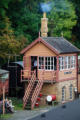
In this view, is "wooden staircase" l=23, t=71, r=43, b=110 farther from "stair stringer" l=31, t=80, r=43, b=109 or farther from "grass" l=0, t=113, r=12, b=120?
"grass" l=0, t=113, r=12, b=120

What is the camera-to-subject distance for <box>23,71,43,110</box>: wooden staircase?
982 inches

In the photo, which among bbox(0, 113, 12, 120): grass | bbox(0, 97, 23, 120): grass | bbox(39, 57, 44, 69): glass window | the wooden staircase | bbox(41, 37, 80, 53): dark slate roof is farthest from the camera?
bbox(41, 37, 80, 53): dark slate roof

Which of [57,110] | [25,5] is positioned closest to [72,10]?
[25,5]

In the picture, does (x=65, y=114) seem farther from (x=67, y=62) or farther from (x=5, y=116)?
(x=67, y=62)

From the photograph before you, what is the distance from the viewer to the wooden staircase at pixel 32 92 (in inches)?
982

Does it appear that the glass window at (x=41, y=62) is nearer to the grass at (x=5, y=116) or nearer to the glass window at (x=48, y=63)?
the glass window at (x=48, y=63)

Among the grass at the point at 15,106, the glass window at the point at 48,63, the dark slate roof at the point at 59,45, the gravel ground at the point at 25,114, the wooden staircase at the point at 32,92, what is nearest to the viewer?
the gravel ground at the point at 25,114

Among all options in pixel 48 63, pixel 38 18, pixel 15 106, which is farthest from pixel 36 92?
pixel 38 18

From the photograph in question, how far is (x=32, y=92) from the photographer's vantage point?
26047 mm

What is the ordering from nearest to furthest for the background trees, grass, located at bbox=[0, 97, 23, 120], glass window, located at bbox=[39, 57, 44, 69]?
grass, located at bbox=[0, 97, 23, 120] → glass window, located at bbox=[39, 57, 44, 69] → the background trees

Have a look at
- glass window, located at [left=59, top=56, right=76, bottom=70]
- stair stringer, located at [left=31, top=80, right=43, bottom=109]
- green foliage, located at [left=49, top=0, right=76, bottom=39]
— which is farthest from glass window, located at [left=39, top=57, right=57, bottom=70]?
green foliage, located at [left=49, top=0, right=76, bottom=39]

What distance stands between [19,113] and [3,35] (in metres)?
12.8

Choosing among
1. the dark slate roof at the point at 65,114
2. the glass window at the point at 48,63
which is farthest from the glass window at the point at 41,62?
the dark slate roof at the point at 65,114

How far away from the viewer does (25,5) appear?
45781mm
